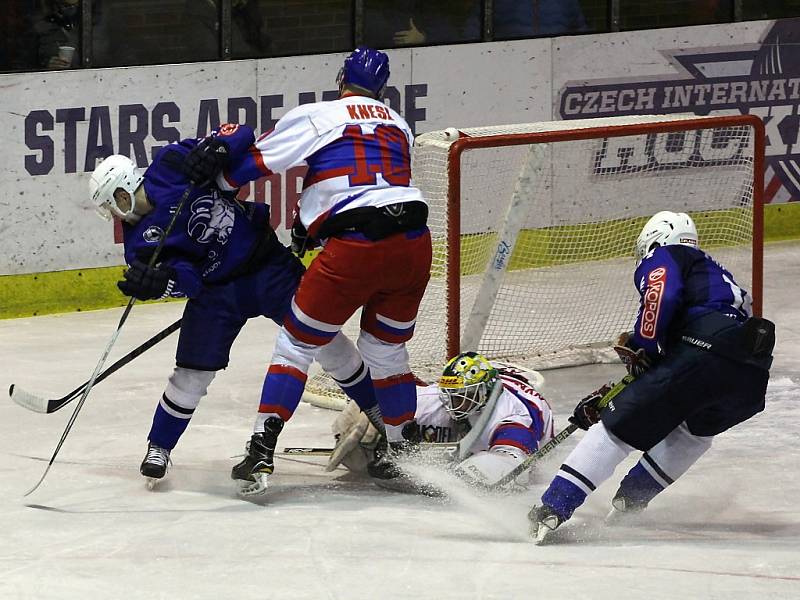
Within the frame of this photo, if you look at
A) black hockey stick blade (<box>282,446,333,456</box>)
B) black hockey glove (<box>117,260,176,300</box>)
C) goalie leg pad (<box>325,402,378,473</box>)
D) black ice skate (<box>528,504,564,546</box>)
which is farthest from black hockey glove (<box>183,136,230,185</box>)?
black ice skate (<box>528,504,564,546</box>)

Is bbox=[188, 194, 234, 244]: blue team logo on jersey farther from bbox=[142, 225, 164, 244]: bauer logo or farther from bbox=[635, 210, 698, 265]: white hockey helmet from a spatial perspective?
bbox=[635, 210, 698, 265]: white hockey helmet

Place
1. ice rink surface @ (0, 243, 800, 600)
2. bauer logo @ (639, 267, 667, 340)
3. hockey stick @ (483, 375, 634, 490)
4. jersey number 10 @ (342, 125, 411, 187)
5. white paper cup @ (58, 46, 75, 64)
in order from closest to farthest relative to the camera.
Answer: ice rink surface @ (0, 243, 800, 600) → bauer logo @ (639, 267, 667, 340) → hockey stick @ (483, 375, 634, 490) → jersey number 10 @ (342, 125, 411, 187) → white paper cup @ (58, 46, 75, 64)

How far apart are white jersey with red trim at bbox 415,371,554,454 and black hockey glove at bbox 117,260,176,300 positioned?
0.99 meters

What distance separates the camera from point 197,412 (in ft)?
19.1

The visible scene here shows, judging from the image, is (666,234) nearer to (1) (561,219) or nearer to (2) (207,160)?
(2) (207,160)

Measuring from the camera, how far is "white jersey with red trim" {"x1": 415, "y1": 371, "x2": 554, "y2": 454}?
485 centimetres

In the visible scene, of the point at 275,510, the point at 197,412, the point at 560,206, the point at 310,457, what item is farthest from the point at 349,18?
the point at 275,510

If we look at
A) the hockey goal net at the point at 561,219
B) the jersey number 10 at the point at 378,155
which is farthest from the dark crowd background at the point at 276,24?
the jersey number 10 at the point at 378,155

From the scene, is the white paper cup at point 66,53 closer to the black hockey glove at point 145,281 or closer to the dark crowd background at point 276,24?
the dark crowd background at point 276,24

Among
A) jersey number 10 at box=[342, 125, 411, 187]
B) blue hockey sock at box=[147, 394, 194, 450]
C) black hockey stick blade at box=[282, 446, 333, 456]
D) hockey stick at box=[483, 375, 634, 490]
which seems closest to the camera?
hockey stick at box=[483, 375, 634, 490]

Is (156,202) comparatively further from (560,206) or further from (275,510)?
(560,206)

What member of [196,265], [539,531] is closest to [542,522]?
[539,531]

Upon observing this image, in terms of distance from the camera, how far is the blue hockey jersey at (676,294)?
4266 mm

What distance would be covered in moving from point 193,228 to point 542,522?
51.8 inches
